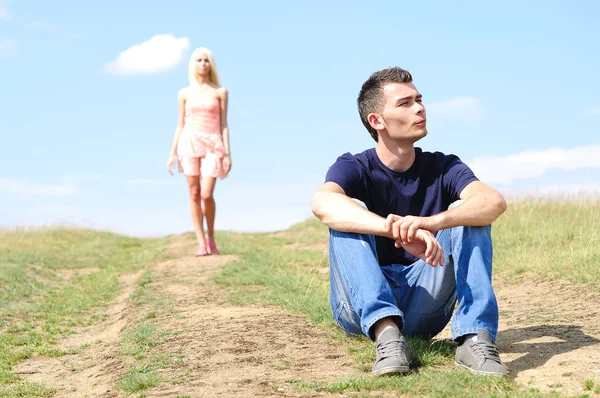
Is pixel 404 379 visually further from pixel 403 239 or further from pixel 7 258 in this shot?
pixel 7 258

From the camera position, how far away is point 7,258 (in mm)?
13078

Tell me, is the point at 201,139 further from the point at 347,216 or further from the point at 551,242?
the point at 347,216

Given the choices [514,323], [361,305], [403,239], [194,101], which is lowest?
[514,323]

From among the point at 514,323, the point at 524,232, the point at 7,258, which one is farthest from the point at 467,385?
the point at 7,258

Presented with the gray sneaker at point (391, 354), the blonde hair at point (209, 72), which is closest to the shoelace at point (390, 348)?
the gray sneaker at point (391, 354)

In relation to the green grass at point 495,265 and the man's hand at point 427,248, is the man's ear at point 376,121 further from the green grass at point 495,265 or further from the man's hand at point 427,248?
the green grass at point 495,265

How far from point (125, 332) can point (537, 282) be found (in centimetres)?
465

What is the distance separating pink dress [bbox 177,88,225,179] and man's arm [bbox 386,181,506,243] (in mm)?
7485

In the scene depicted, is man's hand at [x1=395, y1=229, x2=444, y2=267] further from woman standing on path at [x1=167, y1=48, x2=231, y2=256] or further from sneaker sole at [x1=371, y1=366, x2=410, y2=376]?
woman standing on path at [x1=167, y1=48, x2=231, y2=256]

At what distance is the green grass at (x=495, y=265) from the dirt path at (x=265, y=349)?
0.65ft

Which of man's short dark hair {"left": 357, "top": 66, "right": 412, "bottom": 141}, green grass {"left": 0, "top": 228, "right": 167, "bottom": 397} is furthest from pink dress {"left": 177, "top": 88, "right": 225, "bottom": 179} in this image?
man's short dark hair {"left": 357, "top": 66, "right": 412, "bottom": 141}

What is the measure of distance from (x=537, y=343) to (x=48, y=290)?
814 centimetres

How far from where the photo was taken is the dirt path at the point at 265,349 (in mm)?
4129

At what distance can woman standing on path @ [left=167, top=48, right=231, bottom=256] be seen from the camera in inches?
446
